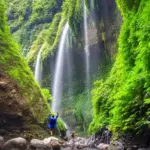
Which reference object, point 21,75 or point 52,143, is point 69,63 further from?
point 52,143

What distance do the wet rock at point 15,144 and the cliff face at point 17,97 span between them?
3.80ft

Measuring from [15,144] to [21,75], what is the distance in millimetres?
4759

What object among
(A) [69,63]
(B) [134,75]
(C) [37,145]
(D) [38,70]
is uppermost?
(A) [69,63]

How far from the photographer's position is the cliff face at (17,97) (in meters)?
13.6

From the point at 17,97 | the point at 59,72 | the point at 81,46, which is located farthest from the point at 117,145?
the point at 59,72

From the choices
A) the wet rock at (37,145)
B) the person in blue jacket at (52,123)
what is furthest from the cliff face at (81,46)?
the wet rock at (37,145)

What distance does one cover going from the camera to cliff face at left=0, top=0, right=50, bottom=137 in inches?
537

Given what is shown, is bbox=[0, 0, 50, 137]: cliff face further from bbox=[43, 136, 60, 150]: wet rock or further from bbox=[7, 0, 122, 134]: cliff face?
bbox=[7, 0, 122, 134]: cliff face

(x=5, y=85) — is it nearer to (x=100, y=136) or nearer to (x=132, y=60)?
(x=100, y=136)

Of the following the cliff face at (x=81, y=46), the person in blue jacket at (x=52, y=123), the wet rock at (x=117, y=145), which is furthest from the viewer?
the cliff face at (x=81, y=46)

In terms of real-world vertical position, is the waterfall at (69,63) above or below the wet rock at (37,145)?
above

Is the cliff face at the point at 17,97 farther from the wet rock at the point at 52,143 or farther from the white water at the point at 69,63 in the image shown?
the white water at the point at 69,63

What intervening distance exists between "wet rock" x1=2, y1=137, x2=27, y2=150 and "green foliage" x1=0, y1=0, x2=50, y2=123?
2.53m

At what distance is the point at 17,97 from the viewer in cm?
1420
